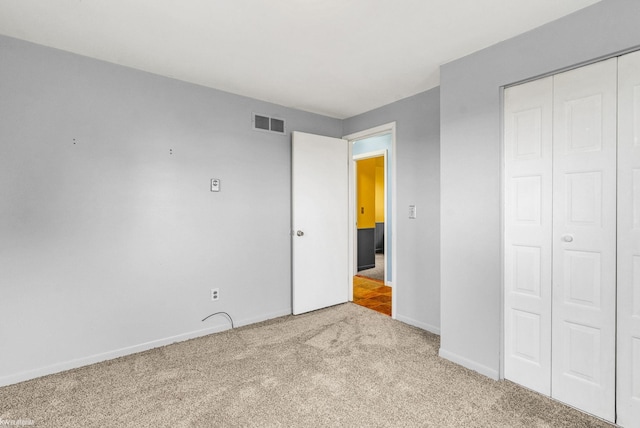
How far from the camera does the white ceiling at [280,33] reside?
5.93 feet

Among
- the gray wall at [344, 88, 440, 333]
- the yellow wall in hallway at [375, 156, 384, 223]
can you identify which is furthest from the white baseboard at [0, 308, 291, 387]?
the yellow wall in hallway at [375, 156, 384, 223]

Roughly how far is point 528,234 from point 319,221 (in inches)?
87.7

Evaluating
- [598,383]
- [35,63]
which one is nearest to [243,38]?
[35,63]

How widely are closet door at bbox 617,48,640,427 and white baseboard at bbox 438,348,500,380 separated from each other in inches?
25.9

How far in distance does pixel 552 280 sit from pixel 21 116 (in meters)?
3.91

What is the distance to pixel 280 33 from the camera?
2084mm

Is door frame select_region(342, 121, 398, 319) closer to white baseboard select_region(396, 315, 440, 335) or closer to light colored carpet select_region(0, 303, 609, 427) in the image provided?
white baseboard select_region(396, 315, 440, 335)

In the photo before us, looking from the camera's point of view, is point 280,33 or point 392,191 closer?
point 280,33

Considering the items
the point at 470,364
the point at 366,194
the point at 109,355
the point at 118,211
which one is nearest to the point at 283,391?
the point at 470,364

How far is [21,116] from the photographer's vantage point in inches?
85.4

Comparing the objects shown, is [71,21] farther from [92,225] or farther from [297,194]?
[297,194]

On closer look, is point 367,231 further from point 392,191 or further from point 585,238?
point 585,238

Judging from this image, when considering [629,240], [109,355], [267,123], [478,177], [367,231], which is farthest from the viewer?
[367,231]

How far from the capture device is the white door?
355cm
